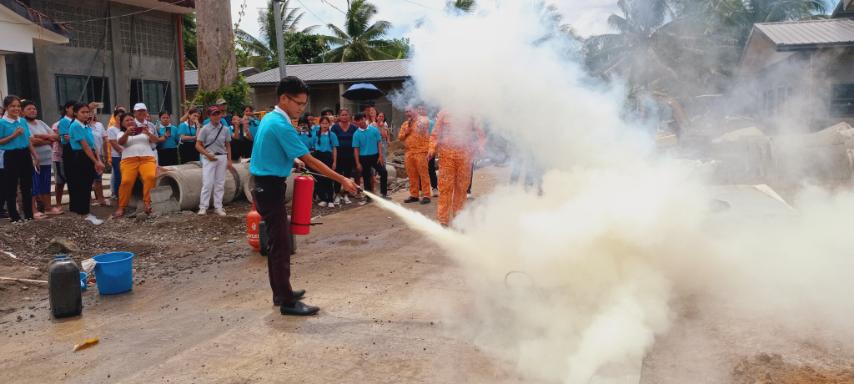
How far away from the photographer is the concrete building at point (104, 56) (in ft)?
50.2

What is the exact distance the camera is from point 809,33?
53.7 feet

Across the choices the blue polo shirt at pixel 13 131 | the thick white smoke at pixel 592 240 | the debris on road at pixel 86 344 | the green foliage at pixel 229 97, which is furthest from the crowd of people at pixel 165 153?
the debris on road at pixel 86 344

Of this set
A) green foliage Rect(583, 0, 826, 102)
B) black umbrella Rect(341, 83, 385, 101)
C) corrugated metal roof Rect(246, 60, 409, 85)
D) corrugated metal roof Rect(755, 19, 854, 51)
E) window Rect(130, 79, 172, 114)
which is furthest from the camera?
corrugated metal roof Rect(246, 60, 409, 85)

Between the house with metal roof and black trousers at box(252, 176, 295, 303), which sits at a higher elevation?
the house with metal roof

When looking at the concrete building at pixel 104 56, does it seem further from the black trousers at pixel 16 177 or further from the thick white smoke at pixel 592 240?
the thick white smoke at pixel 592 240

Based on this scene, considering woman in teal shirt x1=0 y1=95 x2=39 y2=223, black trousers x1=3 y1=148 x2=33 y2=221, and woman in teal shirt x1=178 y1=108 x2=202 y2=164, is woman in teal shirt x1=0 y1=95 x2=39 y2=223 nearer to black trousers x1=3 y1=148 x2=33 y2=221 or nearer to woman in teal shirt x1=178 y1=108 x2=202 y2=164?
black trousers x1=3 y1=148 x2=33 y2=221

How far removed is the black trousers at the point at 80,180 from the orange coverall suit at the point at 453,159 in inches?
210

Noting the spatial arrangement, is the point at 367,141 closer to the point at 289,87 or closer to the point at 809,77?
the point at 289,87

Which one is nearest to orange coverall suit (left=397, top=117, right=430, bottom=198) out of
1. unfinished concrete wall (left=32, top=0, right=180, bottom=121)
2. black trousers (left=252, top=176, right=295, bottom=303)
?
black trousers (left=252, top=176, right=295, bottom=303)

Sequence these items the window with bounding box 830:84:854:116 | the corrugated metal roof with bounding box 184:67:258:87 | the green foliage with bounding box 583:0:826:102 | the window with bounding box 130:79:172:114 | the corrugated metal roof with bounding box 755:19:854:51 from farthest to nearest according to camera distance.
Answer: the corrugated metal roof with bounding box 184:67:258:87 < the window with bounding box 130:79:172:114 < the window with bounding box 830:84:854:116 < the corrugated metal roof with bounding box 755:19:854:51 < the green foliage with bounding box 583:0:826:102

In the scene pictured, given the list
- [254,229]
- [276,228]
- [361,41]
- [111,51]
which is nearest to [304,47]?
[361,41]

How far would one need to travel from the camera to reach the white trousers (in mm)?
9805

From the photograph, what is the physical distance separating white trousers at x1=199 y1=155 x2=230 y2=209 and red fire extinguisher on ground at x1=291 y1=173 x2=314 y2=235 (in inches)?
192

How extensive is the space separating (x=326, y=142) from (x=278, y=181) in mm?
6403
